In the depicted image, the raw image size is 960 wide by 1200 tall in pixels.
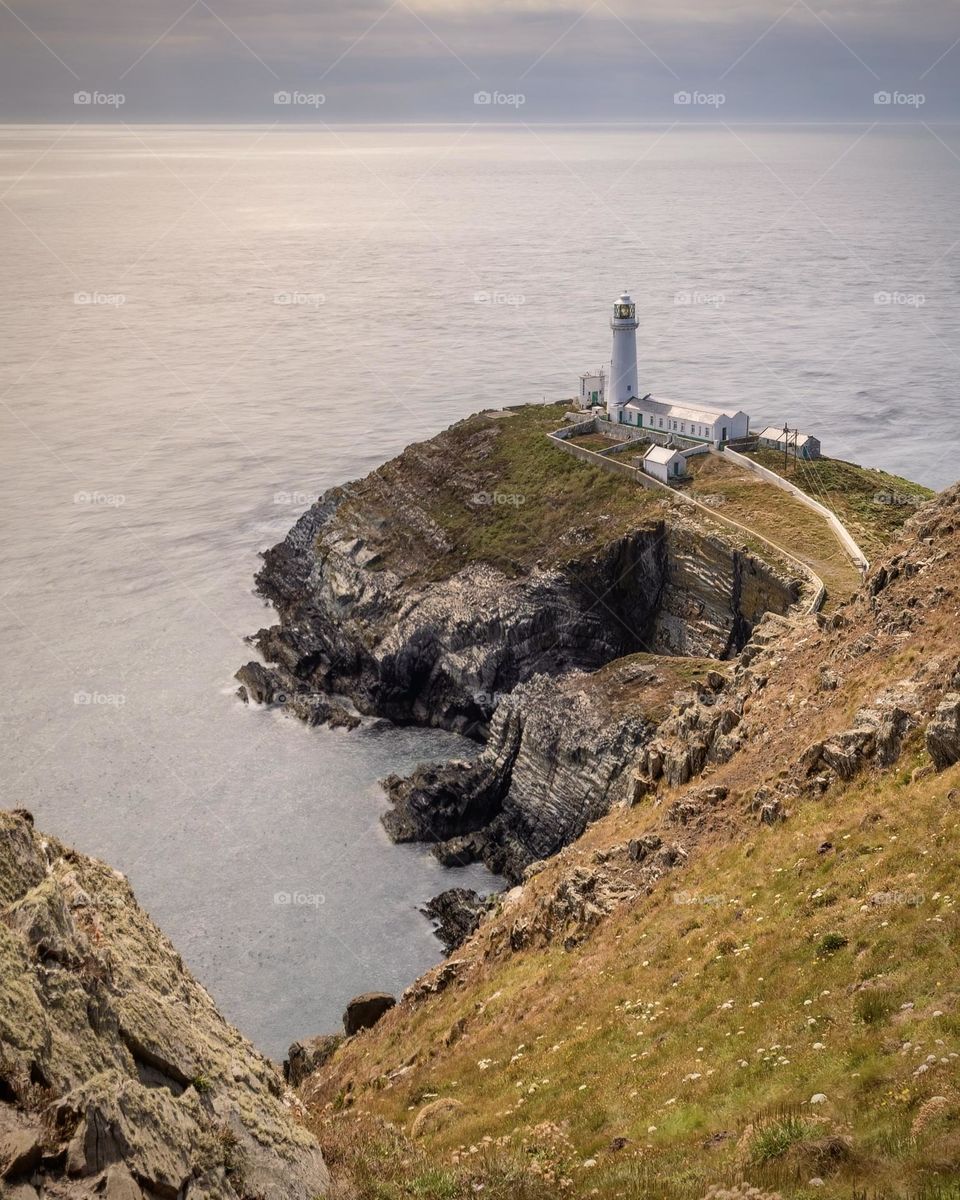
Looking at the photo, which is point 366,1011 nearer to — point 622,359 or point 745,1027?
point 745,1027

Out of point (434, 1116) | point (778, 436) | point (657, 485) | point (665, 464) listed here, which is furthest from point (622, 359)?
point (434, 1116)

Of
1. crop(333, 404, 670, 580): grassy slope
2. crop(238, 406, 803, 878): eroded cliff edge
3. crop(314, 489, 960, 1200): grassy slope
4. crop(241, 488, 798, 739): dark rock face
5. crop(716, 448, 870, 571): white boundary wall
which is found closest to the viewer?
crop(314, 489, 960, 1200): grassy slope

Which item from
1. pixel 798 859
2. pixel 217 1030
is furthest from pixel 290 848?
→ pixel 217 1030

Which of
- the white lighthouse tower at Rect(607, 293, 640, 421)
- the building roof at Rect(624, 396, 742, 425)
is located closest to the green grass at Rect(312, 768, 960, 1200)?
the building roof at Rect(624, 396, 742, 425)

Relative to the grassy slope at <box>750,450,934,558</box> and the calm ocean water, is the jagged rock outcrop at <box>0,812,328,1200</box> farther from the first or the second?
the grassy slope at <box>750,450,934,558</box>

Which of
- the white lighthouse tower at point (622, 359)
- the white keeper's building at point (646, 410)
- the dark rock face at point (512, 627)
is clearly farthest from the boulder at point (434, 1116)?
the white lighthouse tower at point (622, 359)

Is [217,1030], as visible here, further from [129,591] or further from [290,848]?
[129,591]
